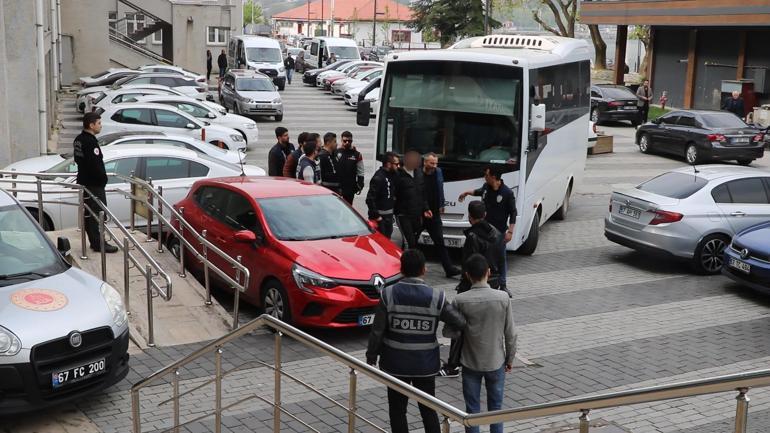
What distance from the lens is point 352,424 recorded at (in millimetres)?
5996

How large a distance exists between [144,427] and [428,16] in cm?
5207

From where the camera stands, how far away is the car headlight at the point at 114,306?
325 inches

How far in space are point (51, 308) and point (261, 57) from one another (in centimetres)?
3917

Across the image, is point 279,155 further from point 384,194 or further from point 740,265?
point 740,265

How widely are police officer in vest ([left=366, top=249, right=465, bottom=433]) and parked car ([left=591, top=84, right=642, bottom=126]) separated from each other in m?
30.4

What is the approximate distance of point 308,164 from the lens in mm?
13828

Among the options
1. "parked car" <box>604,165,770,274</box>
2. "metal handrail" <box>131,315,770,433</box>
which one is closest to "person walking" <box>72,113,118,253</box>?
"metal handrail" <box>131,315,770,433</box>

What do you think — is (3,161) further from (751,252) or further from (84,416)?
(751,252)

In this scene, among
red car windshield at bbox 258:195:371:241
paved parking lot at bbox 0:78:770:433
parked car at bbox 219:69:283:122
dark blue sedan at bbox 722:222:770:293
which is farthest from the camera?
parked car at bbox 219:69:283:122

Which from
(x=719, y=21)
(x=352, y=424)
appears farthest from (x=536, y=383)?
(x=719, y=21)

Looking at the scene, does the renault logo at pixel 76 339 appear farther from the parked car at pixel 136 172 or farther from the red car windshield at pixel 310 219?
the parked car at pixel 136 172

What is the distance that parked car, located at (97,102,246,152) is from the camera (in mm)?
Answer: 23531

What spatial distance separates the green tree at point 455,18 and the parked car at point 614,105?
2165 cm

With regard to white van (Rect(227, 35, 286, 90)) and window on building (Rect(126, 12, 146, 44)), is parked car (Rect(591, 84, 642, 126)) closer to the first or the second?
white van (Rect(227, 35, 286, 90))
